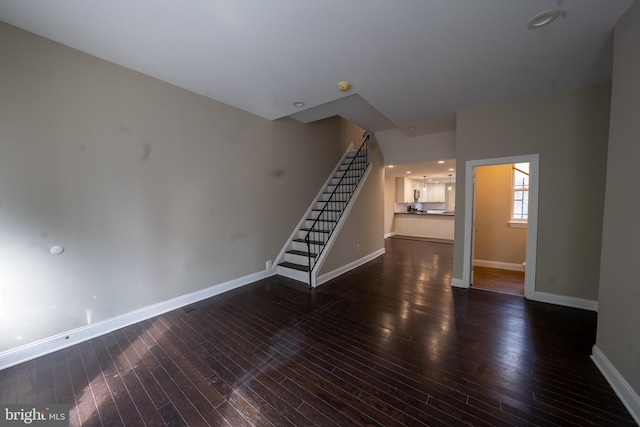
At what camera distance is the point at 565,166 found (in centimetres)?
311

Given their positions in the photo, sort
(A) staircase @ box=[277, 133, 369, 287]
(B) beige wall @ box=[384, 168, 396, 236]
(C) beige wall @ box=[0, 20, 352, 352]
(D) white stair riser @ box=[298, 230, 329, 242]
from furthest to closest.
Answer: (B) beige wall @ box=[384, 168, 396, 236], (D) white stair riser @ box=[298, 230, 329, 242], (A) staircase @ box=[277, 133, 369, 287], (C) beige wall @ box=[0, 20, 352, 352]

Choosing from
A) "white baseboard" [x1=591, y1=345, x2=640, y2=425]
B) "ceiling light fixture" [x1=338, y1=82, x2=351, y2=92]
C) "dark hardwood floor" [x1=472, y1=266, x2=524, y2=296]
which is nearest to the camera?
"white baseboard" [x1=591, y1=345, x2=640, y2=425]

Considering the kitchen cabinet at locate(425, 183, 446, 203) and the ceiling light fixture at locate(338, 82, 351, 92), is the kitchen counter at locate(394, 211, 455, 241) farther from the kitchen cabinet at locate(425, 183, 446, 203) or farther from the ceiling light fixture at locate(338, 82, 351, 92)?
the ceiling light fixture at locate(338, 82, 351, 92)

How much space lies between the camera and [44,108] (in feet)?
7.20

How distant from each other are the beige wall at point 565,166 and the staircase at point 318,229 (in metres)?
2.75

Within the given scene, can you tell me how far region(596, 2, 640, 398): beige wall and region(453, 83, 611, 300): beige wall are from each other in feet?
4.42

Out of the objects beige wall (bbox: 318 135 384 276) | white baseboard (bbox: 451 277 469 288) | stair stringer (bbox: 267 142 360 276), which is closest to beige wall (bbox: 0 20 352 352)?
stair stringer (bbox: 267 142 360 276)

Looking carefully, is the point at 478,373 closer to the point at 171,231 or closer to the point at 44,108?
the point at 171,231

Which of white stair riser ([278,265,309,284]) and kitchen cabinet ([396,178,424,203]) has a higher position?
kitchen cabinet ([396,178,424,203])

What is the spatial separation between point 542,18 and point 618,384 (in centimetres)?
290

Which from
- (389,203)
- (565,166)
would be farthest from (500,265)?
(389,203)

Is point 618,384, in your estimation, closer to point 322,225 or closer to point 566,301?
point 566,301

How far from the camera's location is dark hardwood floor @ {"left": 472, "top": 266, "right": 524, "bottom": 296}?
3.77 meters

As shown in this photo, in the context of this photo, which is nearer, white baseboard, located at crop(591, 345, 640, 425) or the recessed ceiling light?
white baseboard, located at crop(591, 345, 640, 425)
